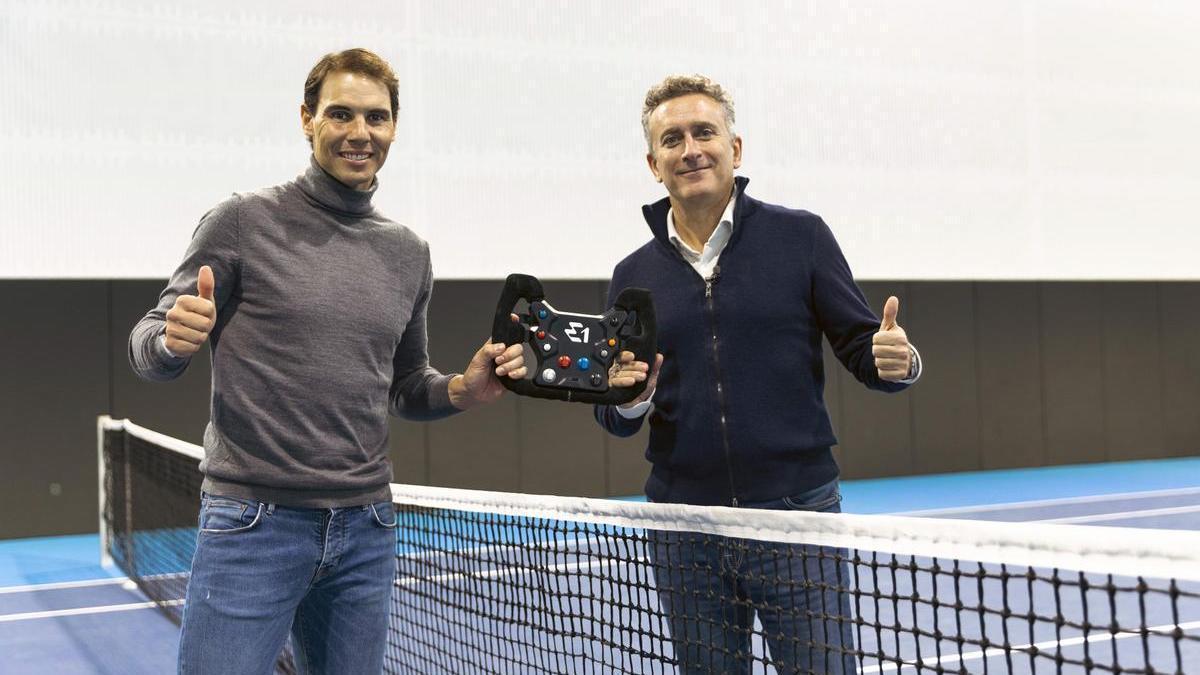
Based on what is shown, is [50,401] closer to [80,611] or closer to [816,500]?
[80,611]

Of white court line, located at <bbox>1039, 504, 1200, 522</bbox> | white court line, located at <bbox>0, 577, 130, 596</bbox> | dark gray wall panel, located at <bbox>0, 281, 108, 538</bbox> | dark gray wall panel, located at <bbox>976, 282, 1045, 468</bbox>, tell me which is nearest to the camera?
white court line, located at <bbox>0, 577, 130, 596</bbox>

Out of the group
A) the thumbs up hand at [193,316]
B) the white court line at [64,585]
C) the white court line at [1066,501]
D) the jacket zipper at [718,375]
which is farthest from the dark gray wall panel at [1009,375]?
the thumbs up hand at [193,316]

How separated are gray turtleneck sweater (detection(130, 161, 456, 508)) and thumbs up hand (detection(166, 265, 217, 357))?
3.2 inches

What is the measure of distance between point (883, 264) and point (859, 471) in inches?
83.2

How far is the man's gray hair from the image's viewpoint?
2.26m

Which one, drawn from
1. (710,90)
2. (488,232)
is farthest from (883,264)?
(710,90)

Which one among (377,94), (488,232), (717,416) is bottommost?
(717,416)

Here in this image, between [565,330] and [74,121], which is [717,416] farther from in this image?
[74,121]

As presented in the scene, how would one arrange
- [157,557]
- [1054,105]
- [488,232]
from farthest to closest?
[1054,105]
[488,232]
[157,557]

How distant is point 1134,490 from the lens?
33.2 ft

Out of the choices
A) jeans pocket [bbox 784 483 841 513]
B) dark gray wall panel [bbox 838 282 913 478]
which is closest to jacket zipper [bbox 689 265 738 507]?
jeans pocket [bbox 784 483 841 513]

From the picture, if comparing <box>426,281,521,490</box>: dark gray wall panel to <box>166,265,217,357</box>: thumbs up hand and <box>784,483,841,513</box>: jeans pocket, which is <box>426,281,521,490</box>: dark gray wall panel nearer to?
<box>784,483,841,513</box>: jeans pocket

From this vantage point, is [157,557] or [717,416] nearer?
[717,416]

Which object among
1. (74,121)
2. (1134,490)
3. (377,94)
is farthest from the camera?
(1134,490)
